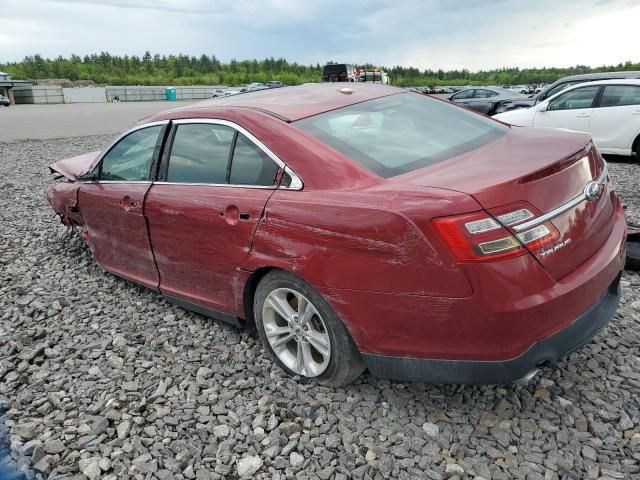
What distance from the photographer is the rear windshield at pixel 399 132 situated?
8.64ft

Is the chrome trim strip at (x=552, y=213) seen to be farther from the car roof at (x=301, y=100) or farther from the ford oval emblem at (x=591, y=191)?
the car roof at (x=301, y=100)

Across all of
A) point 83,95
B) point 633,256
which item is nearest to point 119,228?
point 633,256

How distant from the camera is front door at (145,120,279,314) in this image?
2857 millimetres

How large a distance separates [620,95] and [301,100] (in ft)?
26.7

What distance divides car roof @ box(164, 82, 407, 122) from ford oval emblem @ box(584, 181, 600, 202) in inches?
54.9

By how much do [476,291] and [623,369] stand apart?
1.36 metres

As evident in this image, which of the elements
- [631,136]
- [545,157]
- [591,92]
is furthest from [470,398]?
[591,92]

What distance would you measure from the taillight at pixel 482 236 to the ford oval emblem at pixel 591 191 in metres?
0.54

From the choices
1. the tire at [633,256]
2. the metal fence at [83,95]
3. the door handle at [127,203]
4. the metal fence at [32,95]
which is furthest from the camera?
the metal fence at [83,95]

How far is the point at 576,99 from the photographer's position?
977 centimetres

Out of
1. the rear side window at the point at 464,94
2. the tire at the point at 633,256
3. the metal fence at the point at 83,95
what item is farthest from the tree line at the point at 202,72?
the tire at the point at 633,256

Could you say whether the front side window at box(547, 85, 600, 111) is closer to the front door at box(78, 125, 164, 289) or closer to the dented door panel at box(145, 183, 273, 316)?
the front door at box(78, 125, 164, 289)

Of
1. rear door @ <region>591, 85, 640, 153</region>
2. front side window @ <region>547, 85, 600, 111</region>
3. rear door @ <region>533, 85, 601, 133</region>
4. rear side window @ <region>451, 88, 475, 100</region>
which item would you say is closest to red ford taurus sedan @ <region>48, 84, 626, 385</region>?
rear door @ <region>591, 85, 640, 153</region>

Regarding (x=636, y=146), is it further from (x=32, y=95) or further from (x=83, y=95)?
(x=83, y=95)
